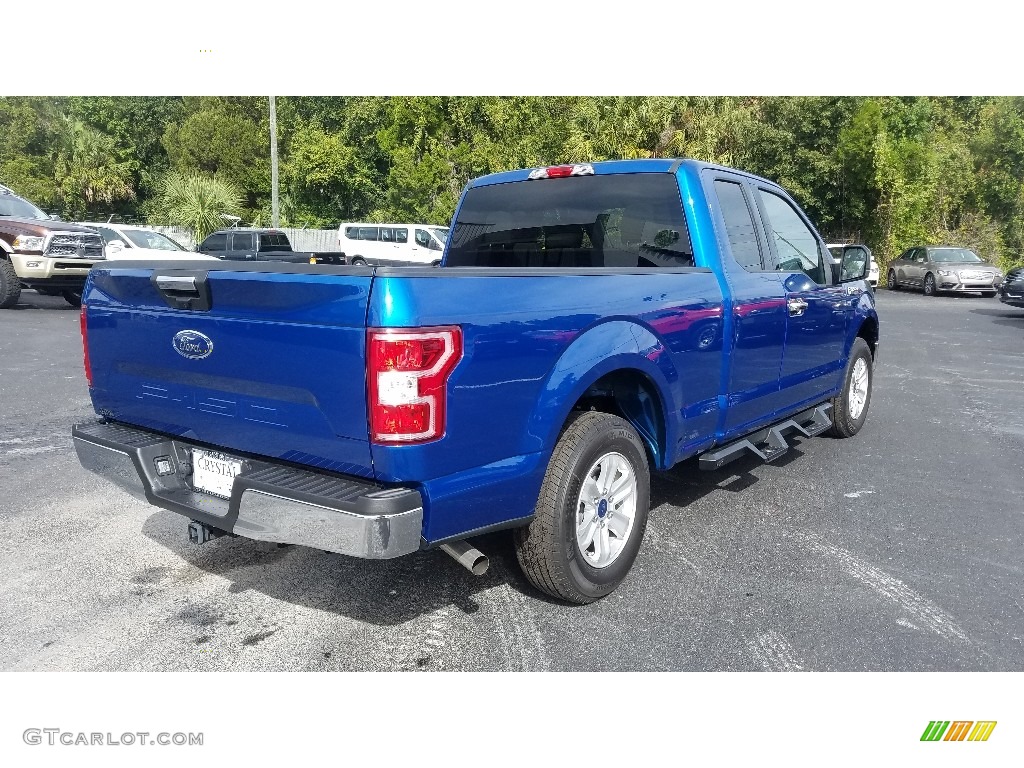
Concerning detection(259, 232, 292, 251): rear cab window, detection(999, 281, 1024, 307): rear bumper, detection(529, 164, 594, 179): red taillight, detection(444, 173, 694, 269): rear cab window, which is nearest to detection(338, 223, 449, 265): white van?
detection(259, 232, 292, 251): rear cab window

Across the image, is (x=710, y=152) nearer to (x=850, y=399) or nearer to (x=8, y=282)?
(x=8, y=282)

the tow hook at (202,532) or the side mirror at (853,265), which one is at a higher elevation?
the side mirror at (853,265)

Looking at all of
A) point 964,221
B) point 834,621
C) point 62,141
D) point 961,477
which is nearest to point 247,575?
point 834,621

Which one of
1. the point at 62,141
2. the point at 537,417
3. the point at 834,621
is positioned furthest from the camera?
the point at 62,141

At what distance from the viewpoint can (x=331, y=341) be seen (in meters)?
2.63

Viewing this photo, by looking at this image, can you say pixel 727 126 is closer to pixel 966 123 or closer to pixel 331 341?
pixel 966 123

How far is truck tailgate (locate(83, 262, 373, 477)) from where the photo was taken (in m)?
2.64

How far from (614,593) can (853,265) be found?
345 centimetres

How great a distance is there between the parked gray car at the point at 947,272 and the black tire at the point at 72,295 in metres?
22.8

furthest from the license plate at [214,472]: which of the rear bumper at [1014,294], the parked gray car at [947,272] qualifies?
the parked gray car at [947,272]

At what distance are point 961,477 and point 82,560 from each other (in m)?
5.68

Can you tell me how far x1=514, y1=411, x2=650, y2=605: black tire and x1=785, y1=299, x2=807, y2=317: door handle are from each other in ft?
5.99

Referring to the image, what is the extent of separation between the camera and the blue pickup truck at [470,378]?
2619 millimetres

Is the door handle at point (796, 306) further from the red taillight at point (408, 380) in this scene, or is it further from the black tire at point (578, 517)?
the red taillight at point (408, 380)
